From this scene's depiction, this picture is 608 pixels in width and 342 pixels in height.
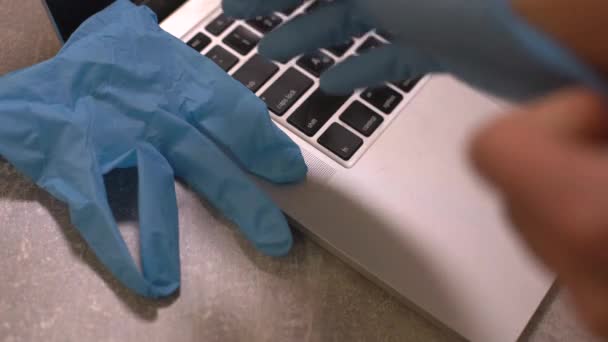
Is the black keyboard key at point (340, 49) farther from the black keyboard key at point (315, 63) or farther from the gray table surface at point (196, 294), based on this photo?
the gray table surface at point (196, 294)

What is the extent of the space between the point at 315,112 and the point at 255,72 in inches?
2.6

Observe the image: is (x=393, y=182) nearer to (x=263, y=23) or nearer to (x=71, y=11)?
(x=263, y=23)

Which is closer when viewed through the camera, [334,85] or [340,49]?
[334,85]

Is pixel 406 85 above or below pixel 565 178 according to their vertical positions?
below

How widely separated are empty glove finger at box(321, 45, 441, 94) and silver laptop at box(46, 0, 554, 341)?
7 centimetres

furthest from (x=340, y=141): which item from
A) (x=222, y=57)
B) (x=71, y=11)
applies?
(x=71, y=11)

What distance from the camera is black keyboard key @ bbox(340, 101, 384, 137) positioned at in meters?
0.47

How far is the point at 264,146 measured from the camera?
1.46 feet

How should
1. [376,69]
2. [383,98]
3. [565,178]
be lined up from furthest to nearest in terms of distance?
[383,98] → [376,69] → [565,178]

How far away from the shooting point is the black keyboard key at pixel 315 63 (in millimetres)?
495

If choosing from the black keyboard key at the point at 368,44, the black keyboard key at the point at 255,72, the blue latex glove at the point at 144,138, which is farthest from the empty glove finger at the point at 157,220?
the black keyboard key at the point at 368,44

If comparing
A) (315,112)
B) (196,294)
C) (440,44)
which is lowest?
(196,294)

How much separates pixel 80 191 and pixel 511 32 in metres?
0.32

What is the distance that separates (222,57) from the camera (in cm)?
50
